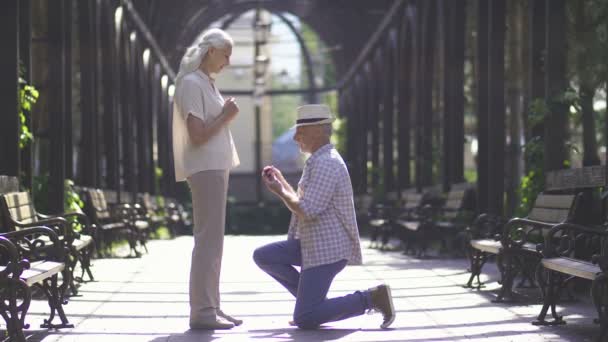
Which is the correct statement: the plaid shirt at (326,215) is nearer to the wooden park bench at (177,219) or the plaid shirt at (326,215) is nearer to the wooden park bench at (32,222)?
the wooden park bench at (32,222)

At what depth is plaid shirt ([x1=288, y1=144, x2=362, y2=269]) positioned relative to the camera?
652 cm

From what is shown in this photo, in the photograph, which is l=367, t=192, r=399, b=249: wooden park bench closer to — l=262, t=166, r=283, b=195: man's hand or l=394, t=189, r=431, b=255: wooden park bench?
l=394, t=189, r=431, b=255: wooden park bench

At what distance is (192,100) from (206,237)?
0.77 m

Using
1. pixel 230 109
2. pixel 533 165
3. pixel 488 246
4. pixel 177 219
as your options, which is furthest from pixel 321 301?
pixel 177 219

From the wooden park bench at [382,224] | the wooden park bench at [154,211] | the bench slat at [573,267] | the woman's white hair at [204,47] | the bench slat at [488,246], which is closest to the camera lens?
the bench slat at [573,267]

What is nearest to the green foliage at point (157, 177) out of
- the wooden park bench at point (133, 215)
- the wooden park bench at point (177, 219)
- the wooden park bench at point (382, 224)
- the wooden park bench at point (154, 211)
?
the wooden park bench at point (177, 219)

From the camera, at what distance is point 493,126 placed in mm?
13289

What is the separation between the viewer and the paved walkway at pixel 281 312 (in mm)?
6426

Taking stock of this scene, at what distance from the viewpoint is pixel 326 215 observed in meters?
6.57

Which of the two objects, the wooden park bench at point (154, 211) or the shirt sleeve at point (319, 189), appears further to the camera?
the wooden park bench at point (154, 211)

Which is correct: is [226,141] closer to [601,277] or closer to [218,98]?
[218,98]

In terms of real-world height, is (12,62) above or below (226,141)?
above

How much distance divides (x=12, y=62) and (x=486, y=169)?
5910mm

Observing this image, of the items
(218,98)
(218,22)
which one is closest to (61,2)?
(218,98)
